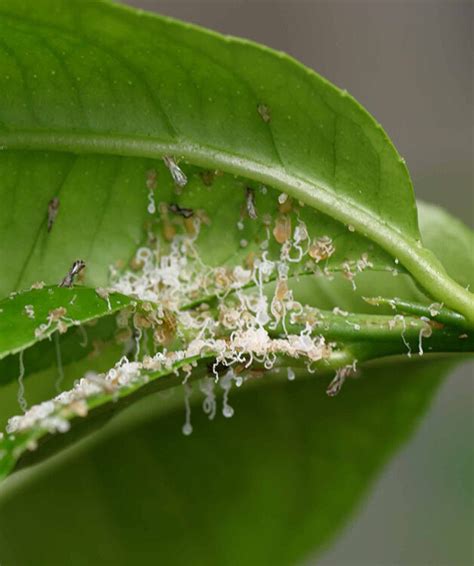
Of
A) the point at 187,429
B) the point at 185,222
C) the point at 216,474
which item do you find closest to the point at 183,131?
the point at 185,222

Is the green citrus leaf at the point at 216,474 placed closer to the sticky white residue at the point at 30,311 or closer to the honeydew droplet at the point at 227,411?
the honeydew droplet at the point at 227,411

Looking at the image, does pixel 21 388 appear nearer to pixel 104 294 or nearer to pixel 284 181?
pixel 104 294

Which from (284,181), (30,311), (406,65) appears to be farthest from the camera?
(406,65)

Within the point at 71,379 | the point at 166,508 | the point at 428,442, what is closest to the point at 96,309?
the point at 71,379

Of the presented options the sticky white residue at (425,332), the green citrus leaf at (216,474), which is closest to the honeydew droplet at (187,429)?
the green citrus leaf at (216,474)

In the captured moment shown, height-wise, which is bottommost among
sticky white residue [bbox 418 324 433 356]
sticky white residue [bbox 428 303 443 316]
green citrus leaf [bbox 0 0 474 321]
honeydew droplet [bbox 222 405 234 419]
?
sticky white residue [bbox 418 324 433 356]

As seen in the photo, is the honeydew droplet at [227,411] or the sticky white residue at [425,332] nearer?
the sticky white residue at [425,332]

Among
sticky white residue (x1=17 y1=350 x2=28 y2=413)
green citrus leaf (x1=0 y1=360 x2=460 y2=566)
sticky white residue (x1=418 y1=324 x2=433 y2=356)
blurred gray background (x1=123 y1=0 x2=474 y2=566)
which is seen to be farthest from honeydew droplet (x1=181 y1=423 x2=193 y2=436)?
blurred gray background (x1=123 y1=0 x2=474 y2=566)

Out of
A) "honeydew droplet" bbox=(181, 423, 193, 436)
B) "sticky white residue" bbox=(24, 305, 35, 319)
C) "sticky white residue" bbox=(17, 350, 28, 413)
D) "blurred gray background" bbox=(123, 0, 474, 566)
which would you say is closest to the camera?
"sticky white residue" bbox=(24, 305, 35, 319)

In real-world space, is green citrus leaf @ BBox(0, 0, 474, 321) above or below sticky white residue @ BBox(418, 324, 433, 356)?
above

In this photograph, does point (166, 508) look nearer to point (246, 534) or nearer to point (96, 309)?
point (246, 534)

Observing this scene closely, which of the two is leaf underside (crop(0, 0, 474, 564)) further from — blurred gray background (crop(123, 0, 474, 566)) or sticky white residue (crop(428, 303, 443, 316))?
blurred gray background (crop(123, 0, 474, 566))
